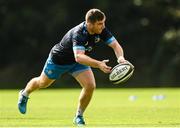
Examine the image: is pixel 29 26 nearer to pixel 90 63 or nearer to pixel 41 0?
pixel 41 0

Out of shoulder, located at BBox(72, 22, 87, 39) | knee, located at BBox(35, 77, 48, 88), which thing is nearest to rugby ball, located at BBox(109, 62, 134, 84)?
shoulder, located at BBox(72, 22, 87, 39)

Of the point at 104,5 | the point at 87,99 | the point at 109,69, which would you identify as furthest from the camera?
the point at 104,5

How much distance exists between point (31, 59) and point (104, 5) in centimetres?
596

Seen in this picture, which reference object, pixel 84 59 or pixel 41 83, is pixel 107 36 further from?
pixel 41 83

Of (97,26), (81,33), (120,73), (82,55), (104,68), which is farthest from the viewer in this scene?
(81,33)

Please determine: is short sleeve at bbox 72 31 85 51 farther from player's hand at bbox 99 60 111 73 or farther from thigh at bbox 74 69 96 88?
thigh at bbox 74 69 96 88

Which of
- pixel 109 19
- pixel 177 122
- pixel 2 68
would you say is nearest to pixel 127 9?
pixel 109 19

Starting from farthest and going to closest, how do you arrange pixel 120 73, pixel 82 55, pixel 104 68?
pixel 82 55 < pixel 120 73 < pixel 104 68

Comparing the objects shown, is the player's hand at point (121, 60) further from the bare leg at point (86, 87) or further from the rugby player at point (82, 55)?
the bare leg at point (86, 87)

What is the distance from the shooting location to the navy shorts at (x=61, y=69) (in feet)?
41.7

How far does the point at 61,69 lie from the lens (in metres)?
12.8

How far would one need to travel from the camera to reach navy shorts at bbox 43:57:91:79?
1270 centimetres

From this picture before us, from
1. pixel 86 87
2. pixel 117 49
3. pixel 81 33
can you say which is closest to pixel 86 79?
pixel 86 87

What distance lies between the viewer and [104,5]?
46.0m
